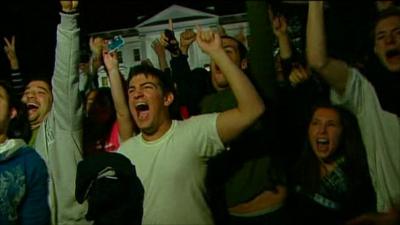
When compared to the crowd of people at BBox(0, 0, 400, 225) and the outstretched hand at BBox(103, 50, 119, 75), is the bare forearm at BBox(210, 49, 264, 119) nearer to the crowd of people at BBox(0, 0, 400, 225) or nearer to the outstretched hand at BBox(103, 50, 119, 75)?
the crowd of people at BBox(0, 0, 400, 225)

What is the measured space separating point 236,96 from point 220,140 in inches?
8.4

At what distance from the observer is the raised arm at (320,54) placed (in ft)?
7.88

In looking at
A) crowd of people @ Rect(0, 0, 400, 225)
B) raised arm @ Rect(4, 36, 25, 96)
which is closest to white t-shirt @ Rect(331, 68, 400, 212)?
crowd of people @ Rect(0, 0, 400, 225)

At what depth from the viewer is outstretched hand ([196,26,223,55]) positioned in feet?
8.33

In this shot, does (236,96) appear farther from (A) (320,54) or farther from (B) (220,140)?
(A) (320,54)

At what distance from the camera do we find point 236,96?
97.3 inches

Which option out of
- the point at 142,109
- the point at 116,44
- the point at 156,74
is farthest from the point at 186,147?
the point at 116,44

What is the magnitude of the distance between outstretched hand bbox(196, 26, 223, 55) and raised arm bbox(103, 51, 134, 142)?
59cm

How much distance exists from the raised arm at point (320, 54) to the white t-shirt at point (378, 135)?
0.04 m

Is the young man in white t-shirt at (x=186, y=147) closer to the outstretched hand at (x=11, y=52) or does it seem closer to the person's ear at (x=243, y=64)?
the person's ear at (x=243, y=64)

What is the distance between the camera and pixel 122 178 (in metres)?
2.62

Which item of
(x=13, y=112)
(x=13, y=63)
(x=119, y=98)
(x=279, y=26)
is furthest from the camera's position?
(x=13, y=63)

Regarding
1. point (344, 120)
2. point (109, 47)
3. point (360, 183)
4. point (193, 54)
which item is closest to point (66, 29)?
point (109, 47)

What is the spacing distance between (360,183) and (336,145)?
193 millimetres
